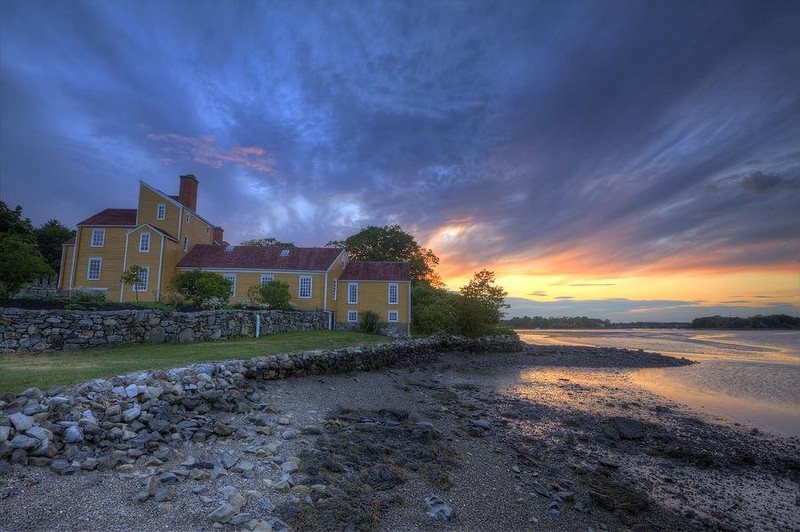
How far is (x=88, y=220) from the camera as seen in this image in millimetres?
32375

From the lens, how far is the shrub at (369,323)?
30719 millimetres

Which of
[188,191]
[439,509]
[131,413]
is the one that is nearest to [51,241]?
[188,191]

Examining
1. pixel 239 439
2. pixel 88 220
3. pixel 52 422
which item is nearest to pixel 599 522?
pixel 239 439

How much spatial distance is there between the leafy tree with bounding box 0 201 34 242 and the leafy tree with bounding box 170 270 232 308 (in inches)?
649

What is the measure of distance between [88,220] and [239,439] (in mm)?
35080

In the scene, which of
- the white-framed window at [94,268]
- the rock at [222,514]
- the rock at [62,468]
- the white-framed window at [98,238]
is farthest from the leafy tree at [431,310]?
the rock at [222,514]

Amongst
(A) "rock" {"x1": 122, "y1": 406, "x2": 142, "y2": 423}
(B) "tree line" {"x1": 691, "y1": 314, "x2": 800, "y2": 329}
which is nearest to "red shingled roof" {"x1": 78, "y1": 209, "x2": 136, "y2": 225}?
(A) "rock" {"x1": 122, "y1": 406, "x2": 142, "y2": 423}

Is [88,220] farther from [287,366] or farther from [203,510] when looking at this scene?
[203,510]

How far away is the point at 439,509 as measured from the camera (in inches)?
200

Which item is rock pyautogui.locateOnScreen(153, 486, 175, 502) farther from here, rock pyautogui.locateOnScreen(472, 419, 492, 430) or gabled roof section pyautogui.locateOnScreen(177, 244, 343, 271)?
gabled roof section pyautogui.locateOnScreen(177, 244, 343, 271)

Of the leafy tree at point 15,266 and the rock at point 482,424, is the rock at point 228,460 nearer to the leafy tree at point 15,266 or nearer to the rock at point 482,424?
the rock at point 482,424

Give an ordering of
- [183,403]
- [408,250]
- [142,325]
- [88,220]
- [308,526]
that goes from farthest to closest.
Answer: [408,250] < [88,220] < [142,325] < [183,403] < [308,526]

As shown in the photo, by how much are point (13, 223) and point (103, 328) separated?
2506 cm

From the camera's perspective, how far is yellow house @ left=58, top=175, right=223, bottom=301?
30.8 meters
